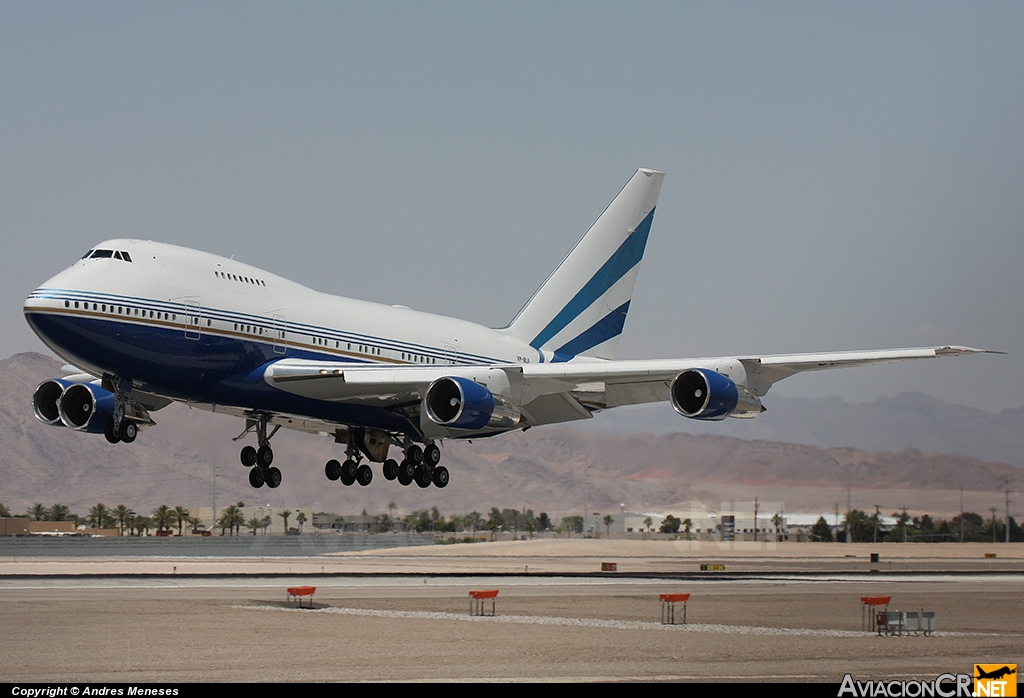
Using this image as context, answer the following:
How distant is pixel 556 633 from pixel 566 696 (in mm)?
11474

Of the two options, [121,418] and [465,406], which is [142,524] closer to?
[121,418]

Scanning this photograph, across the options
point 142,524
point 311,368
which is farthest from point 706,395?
point 142,524

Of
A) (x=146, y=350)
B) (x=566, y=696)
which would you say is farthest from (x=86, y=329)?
(x=566, y=696)

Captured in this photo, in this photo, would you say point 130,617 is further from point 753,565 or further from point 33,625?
point 753,565

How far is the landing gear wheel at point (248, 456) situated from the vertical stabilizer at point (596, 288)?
43.3 ft

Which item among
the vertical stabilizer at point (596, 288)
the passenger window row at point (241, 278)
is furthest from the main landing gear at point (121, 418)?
the vertical stabilizer at point (596, 288)

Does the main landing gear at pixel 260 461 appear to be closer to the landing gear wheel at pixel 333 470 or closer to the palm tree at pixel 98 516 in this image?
the landing gear wheel at pixel 333 470

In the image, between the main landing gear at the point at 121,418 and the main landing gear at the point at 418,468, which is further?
the main landing gear at the point at 418,468

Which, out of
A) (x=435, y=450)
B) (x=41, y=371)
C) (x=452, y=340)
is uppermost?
(x=41, y=371)

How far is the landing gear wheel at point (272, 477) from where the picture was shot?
4845 cm

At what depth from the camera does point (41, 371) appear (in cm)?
16725

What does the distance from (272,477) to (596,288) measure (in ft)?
60.6

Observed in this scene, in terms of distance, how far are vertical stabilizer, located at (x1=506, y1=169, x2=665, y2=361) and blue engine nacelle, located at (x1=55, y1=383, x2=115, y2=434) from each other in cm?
1858

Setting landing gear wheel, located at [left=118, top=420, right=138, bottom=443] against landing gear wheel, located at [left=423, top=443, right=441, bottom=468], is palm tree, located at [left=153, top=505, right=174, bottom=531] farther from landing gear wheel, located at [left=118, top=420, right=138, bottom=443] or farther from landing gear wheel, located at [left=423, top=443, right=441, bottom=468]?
landing gear wheel, located at [left=118, top=420, right=138, bottom=443]
